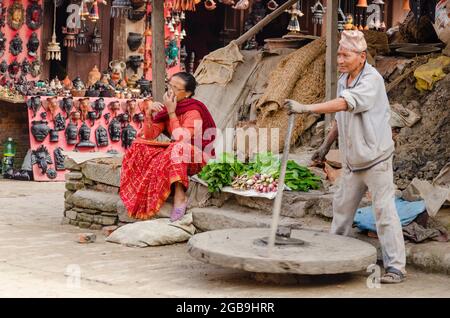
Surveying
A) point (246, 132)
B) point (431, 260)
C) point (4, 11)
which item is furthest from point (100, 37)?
point (431, 260)

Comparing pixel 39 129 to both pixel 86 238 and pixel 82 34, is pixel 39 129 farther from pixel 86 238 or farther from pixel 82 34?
pixel 86 238

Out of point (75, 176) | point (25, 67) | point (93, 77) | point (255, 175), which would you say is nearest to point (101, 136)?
point (93, 77)

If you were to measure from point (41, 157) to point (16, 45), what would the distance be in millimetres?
1655

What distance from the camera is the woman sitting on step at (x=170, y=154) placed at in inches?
339

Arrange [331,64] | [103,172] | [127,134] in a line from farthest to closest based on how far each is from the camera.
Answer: [127,134], [103,172], [331,64]

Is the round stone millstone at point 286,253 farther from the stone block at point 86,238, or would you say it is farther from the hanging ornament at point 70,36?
the hanging ornament at point 70,36

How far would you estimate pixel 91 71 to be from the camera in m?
14.7

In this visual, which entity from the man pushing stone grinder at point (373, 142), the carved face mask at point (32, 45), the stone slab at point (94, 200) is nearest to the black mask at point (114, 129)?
the carved face mask at point (32, 45)

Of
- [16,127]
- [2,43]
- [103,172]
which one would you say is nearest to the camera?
[103,172]

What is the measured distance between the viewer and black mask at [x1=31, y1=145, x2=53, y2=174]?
13555 mm

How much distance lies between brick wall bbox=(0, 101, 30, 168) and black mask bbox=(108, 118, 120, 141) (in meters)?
1.26

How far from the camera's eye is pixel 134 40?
606 inches
